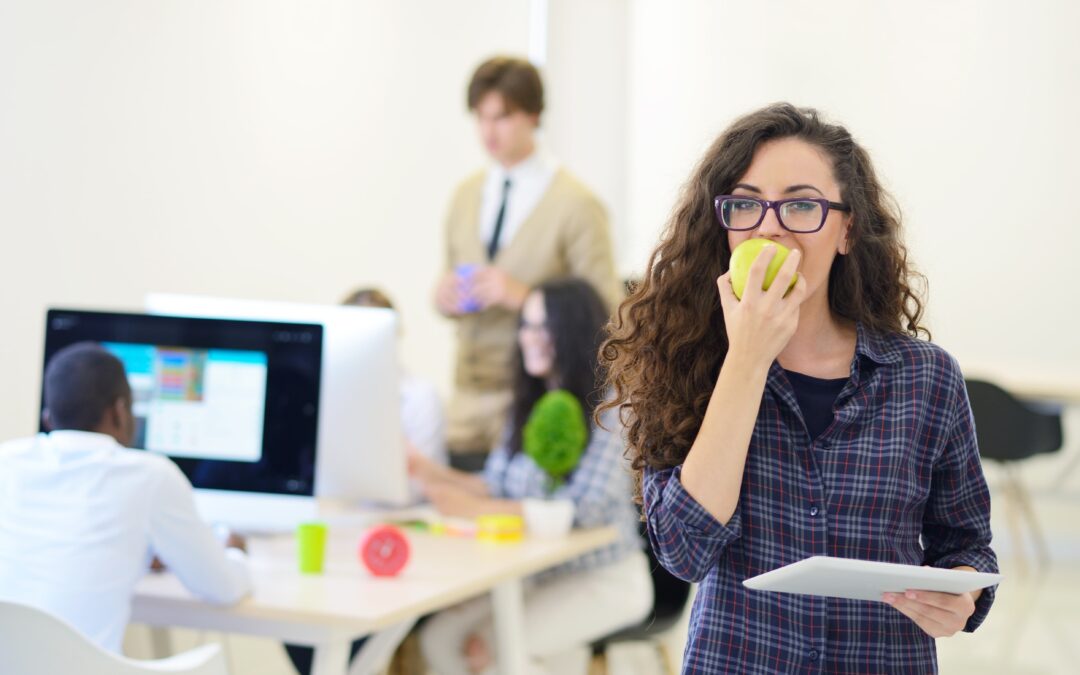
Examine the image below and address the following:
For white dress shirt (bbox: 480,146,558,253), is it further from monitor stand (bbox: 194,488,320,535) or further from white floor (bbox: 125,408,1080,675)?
monitor stand (bbox: 194,488,320,535)

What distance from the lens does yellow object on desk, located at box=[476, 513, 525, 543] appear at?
2781 millimetres

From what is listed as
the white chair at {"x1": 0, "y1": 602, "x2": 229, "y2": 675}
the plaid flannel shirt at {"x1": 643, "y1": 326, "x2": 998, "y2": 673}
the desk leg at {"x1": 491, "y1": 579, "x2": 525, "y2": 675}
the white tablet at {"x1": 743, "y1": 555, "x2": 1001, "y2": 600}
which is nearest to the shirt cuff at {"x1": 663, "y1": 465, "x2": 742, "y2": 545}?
the plaid flannel shirt at {"x1": 643, "y1": 326, "x2": 998, "y2": 673}

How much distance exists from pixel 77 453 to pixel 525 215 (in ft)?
6.90

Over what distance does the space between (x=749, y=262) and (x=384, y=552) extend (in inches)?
52.4

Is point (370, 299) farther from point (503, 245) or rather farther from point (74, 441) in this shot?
point (74, 441)

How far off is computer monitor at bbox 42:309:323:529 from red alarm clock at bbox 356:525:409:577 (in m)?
0.17

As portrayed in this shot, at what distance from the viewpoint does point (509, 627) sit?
106 inches

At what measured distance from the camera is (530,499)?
283 cm

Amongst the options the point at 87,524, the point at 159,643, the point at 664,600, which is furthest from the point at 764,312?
the point at 159,643

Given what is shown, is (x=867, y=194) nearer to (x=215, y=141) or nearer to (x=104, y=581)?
(x=104, y=581)

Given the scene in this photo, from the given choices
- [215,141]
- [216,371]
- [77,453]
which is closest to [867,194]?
[77,453]

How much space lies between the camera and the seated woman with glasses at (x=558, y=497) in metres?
2.87

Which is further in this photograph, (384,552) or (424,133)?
(424,133)

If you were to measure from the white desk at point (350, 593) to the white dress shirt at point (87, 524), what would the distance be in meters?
0.19
